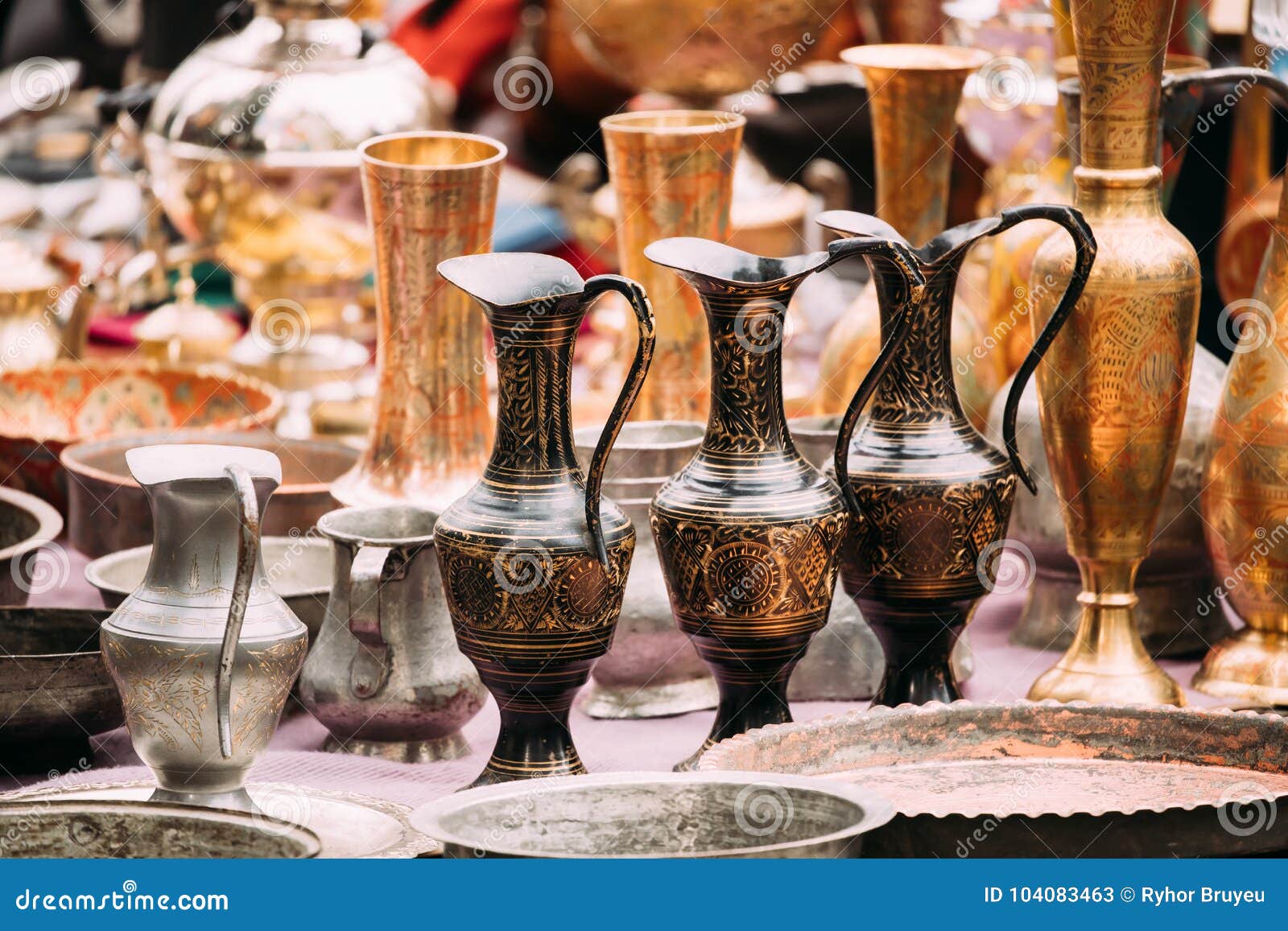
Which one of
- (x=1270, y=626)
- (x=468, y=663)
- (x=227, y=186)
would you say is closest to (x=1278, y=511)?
(x=1270, y=626)

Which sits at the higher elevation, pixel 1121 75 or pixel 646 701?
pixel 1121 75

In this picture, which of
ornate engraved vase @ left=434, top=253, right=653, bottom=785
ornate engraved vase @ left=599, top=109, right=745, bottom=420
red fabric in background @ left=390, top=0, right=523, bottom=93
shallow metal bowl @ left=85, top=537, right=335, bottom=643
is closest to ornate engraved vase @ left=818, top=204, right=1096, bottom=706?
ornate engraved vase @ left=434, top=253, right=653, bottom=785

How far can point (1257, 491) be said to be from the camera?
5.67 feet

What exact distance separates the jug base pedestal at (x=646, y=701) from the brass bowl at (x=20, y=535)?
47cm

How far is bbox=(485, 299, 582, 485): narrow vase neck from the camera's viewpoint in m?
1.44

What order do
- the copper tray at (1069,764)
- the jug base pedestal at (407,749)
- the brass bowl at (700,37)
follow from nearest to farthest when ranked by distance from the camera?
1. the copper tray at (1069,764)
2. the jug base pedestal at (407,749)
3. the brass bowl at (700,37)

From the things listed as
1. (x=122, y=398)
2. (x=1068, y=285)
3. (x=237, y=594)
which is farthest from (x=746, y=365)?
(x=122, y=398)

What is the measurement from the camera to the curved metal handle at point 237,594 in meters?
1.36

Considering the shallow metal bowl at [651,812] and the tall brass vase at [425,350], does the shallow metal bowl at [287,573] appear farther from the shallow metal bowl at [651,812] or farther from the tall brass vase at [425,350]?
the shallow metal bowl at [651,812]

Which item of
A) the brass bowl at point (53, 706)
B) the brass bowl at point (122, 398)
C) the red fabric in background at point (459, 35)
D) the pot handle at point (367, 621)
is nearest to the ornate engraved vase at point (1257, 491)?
the pot handle at point (367, 621)

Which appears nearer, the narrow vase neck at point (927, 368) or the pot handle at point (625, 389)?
the pot handle at point (625, 389)

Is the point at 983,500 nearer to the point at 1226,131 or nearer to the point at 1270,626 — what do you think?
the point at 1270,626

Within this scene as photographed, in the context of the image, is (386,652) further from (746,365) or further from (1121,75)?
(1121,75)

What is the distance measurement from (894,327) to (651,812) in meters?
0.43
